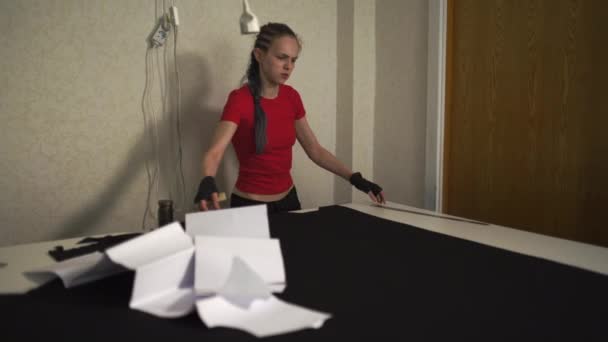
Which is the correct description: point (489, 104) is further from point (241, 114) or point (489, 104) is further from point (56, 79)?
point (56, 79)

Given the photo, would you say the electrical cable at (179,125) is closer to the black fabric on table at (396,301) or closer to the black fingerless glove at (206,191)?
the black fingerless glove at (206,191)

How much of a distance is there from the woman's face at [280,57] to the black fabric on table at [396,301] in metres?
0.91

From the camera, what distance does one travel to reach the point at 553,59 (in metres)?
1.80

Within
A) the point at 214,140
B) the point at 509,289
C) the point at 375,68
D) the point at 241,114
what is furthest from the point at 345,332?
the point at 375,68

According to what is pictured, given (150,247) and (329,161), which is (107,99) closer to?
(329,161)

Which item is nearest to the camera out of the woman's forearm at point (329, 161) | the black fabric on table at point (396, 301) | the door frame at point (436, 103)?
the black fabric on table at point (396, 301)

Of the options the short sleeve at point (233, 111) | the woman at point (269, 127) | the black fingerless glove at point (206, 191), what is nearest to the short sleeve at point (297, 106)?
the woman at point (269, 127)

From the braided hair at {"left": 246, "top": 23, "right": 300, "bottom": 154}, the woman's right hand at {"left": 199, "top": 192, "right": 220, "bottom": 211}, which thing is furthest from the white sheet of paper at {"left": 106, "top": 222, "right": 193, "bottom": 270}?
the braided hair at {"left": 246, "top": 23, "right": 300, "bottom": 154}

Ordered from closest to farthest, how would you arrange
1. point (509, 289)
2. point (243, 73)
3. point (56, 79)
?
point (509, 289), point (56, 79), point (243, 73)

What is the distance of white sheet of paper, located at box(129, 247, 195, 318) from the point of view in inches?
28.9

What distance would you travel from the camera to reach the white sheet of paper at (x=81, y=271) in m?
0.86

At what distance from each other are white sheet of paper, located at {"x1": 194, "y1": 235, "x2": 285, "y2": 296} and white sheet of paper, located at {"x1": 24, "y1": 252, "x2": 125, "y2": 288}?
21 cm

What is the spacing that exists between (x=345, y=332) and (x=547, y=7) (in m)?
1.80

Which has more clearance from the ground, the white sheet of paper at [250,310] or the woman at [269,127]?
the woman at [269,127]
